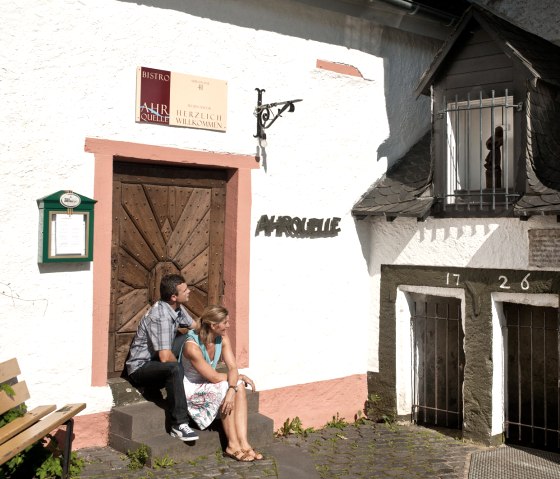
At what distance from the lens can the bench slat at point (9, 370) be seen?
579 centimetres

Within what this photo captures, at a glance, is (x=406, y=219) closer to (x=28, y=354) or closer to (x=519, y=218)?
(x=519, y=218)

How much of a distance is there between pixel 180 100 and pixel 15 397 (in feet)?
9.83

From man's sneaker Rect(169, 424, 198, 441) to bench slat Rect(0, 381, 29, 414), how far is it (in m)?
1.27

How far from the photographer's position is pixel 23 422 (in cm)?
563

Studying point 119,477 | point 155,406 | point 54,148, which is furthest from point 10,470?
point 54,148

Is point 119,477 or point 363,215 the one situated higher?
point 363,215

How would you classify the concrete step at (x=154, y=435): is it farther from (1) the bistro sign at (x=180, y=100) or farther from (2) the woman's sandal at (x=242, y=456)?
(1) the bistro sign at (x=180, y=100)

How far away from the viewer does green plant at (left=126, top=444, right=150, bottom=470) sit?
6.40 m

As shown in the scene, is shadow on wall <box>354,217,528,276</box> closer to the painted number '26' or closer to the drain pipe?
the painted number '26'

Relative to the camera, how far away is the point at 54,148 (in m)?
6.51

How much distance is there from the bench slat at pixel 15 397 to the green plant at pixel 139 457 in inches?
40.2

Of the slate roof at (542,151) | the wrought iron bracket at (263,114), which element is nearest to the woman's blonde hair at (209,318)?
the wrought iron bracket at (263,114)

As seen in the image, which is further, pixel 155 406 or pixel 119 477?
pixel 155 406

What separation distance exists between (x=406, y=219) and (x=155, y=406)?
11.1 feet
